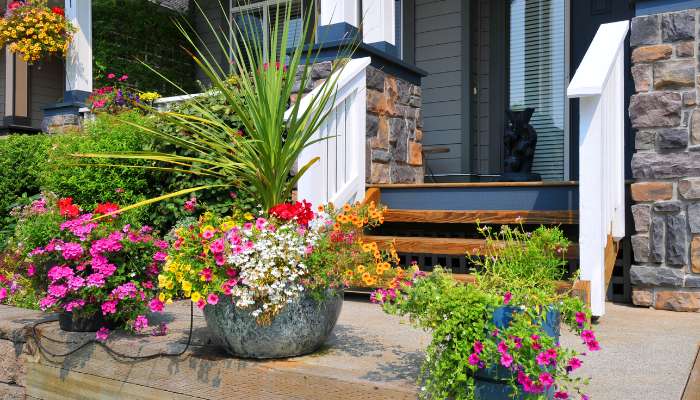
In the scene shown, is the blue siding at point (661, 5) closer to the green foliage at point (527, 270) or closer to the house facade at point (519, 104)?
the house facade at point (519, 104)

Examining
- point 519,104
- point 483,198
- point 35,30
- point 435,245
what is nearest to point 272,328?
point 435,245

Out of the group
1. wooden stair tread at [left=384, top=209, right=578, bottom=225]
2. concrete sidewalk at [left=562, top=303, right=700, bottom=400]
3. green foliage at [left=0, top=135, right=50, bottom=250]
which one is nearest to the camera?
concrete sidewalk at [left=562, top=303, right=700, bottom=400]

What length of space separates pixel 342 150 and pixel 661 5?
76.6 inches

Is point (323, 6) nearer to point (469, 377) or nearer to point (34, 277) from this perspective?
point (34, 277)

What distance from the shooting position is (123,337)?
258cm

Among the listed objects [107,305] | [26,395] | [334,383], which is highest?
[107,305]

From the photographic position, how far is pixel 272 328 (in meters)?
2.21

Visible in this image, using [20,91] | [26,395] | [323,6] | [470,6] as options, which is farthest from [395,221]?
[20,91]

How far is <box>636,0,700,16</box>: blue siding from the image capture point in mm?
3395

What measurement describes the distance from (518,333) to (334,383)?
0.63 metres

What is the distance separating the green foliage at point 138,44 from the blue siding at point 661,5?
5.73m

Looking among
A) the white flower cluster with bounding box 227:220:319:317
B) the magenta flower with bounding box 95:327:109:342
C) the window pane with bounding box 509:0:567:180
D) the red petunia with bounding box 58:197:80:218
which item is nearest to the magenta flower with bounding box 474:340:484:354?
the white flower cluster with bounding box 227:220:319:317

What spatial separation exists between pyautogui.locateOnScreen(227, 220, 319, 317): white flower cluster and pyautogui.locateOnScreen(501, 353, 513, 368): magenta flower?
781 mm

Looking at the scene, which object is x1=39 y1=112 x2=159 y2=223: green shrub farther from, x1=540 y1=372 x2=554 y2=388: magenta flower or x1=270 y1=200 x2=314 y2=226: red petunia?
x1=540 y1=372 x2=554 y2=388: magenta flower
